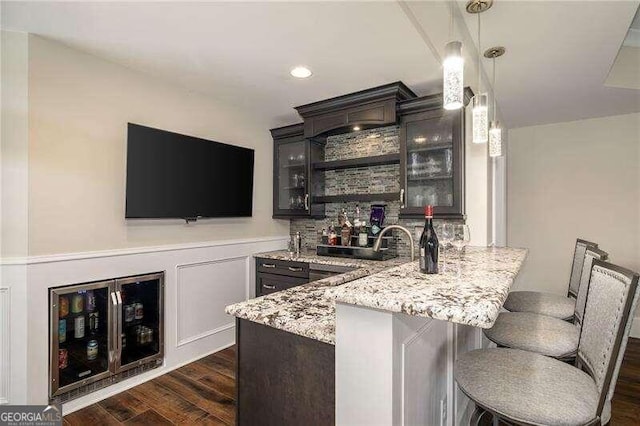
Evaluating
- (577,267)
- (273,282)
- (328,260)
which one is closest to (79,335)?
(273,282)

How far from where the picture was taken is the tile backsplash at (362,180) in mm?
3426

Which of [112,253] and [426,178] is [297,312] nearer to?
[112,253]

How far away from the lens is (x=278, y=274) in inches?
135

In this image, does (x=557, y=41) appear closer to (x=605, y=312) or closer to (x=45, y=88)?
(x=605, y=312)

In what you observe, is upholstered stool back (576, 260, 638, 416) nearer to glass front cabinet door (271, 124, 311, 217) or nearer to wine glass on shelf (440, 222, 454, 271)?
wine glass on shelf (440, 222, 454, 271)

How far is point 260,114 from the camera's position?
12.0 feet

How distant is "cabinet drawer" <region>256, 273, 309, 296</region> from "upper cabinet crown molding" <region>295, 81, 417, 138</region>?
151cm

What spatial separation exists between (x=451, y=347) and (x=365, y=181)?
226 centimetres

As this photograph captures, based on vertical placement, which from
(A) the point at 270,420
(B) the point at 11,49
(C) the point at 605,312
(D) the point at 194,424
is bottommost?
(D) the point at 194,424

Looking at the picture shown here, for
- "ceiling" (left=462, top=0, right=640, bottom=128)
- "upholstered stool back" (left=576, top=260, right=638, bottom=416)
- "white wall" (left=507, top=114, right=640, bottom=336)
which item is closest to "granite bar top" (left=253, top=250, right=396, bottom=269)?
"upholstered stool back" (left=576, top=260, right=638, bottom=416)

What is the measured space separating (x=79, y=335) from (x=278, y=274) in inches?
67.2

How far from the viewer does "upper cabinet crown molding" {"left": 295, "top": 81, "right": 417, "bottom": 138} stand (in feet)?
9.39

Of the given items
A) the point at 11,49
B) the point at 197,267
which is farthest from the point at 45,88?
the point at 197,267

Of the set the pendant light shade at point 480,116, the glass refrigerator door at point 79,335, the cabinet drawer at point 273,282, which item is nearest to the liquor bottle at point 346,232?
the cabinet drawer at point 273,282
